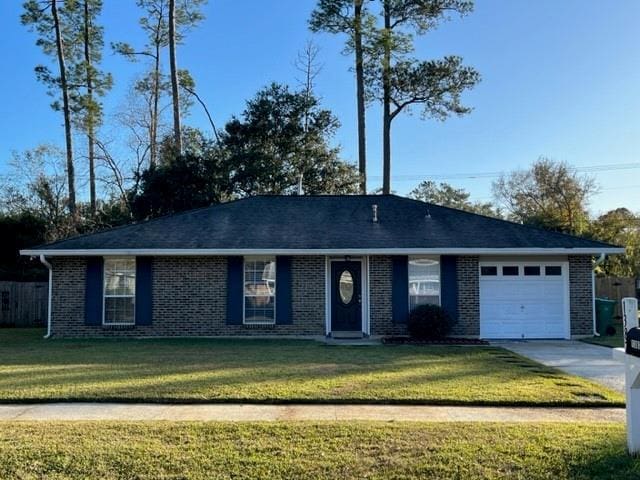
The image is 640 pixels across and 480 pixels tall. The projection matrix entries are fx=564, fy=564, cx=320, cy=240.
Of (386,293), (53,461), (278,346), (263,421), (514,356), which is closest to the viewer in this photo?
(53,461)

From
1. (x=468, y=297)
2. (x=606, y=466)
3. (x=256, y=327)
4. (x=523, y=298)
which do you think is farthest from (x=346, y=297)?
(x=606, y=466)

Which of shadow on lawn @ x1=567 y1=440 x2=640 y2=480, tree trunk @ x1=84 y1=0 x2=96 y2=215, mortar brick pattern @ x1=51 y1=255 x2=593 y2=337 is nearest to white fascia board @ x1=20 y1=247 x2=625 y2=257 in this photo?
mortar brick pattern @ x1=51 y1=255 x2=593 y2=337

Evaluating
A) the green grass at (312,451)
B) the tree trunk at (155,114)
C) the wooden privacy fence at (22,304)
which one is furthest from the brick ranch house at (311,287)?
the tree trunk at (155,114)

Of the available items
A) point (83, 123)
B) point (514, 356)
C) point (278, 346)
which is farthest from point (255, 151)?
point (514, 356)

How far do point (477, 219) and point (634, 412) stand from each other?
12.4m

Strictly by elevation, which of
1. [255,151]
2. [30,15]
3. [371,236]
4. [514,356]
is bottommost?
[514,356]

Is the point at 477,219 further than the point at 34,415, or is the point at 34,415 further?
the point at 477,219

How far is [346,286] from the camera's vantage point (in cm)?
1552

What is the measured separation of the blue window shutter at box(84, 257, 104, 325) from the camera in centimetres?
1524

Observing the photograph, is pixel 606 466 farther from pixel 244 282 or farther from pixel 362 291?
pixel 244 282

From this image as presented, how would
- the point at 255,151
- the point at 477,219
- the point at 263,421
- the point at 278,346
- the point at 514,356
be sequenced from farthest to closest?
the point at 255,151 → the point at 477,219 → the point at 278,346 → the point at 514,356 → the point at 263,421

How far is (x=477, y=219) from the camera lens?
17031 mm

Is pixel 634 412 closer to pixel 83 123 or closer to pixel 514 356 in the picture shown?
pixel 514 356

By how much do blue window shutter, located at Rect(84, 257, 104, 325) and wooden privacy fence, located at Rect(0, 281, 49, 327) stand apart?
601cm
